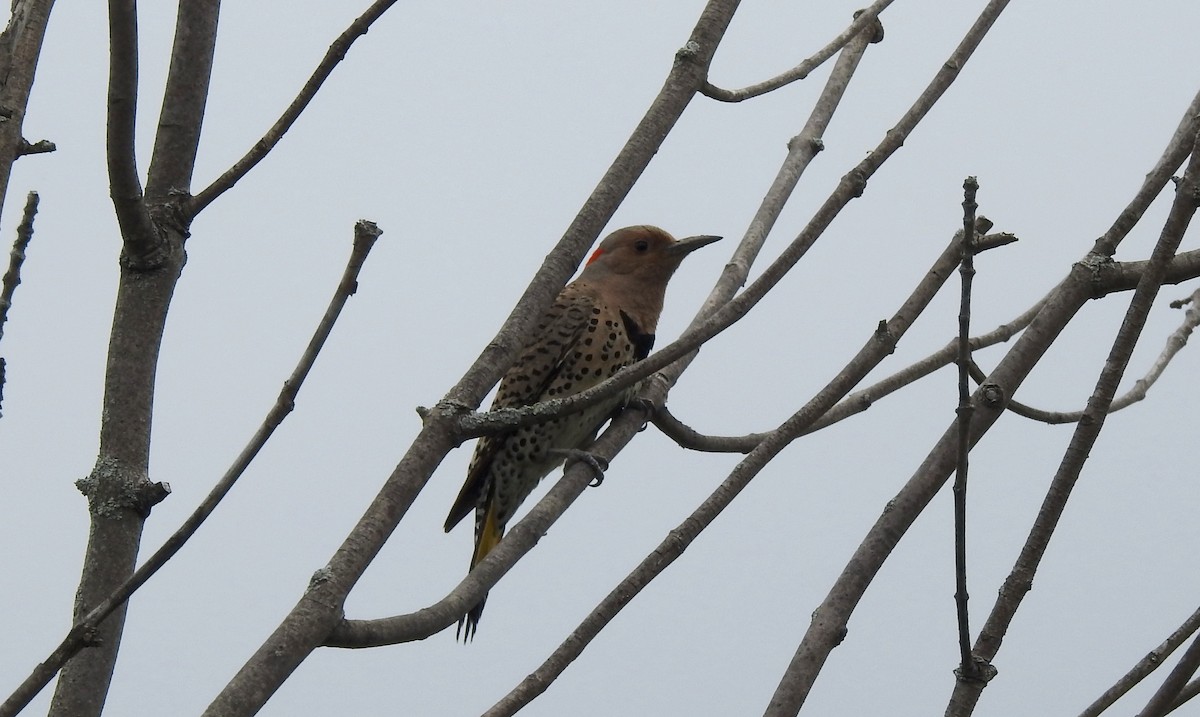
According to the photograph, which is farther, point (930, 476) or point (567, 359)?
point (567, 359)

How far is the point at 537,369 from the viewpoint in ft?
12.8

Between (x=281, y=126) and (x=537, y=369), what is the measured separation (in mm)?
2339

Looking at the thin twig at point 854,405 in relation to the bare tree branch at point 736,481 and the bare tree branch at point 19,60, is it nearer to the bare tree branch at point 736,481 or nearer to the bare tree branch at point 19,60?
the bare tree branch at point 736,481

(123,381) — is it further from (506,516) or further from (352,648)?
(506,516)

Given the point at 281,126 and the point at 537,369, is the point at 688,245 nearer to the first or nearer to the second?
the point at 537,369

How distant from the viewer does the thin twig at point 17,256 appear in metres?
1.92

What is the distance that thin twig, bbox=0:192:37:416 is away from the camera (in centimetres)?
192

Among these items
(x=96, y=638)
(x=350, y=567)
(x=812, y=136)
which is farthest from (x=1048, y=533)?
(x=812, y=136)

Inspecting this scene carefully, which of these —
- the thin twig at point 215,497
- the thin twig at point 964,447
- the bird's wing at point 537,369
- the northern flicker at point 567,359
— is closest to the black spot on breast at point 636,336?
the northern flicker at point 567,359

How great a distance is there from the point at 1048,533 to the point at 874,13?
3.61 feet

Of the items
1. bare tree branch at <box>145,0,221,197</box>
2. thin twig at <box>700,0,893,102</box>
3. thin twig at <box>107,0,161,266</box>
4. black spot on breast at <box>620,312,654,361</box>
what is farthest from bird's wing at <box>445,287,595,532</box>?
thin twig at <box>107,0,161,266</box>

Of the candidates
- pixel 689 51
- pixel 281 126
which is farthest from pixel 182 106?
pixel 689 51

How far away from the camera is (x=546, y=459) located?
3770mm

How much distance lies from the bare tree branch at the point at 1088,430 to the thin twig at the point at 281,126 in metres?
0.98
